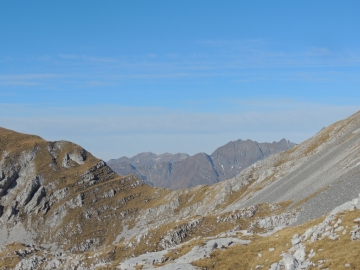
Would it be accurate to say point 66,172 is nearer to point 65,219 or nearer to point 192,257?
point 65,219

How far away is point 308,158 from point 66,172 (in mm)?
114483

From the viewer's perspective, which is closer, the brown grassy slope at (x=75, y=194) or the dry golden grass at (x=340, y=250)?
the dry golden grass at (x=340, y=250)

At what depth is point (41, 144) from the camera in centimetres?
18762

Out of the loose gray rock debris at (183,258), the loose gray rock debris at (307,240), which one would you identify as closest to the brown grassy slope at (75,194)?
the loose gray rock debris at (183,258)

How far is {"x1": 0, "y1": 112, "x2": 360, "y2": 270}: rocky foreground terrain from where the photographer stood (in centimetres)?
3700

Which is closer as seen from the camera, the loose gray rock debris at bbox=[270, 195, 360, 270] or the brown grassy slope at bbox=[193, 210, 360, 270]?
the brown grassy slope at bbox=[193, 210, 360, 270]

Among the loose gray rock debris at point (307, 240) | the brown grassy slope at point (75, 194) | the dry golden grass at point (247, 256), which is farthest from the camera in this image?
the brown grassy slope at point (75, 194)

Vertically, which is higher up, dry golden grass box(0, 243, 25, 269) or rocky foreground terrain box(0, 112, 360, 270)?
rocky foreground terrain box(0, 112, 360, 270)

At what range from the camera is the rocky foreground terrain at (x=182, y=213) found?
3700cm

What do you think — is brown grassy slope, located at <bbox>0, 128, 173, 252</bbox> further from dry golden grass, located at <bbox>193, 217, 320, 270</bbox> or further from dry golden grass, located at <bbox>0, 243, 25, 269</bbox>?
dry golden grass, located at <bbox>193, 217, 320, 270</bbox>

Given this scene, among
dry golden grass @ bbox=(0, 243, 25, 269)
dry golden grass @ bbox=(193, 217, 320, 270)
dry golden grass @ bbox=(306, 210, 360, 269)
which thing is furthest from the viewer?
dry golden grass @ bbox=(0, 243, 25, 269)

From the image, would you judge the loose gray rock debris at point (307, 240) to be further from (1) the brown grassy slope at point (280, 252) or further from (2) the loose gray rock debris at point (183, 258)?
(2) the loose gray rock debris at point (183, 258)

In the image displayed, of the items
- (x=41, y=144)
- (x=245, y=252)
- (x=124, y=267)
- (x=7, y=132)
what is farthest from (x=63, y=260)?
(x=7, y=132)

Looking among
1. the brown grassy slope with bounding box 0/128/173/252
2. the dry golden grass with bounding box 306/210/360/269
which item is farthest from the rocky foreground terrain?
the brown grassy slope with bounding box 0/128/173/252
